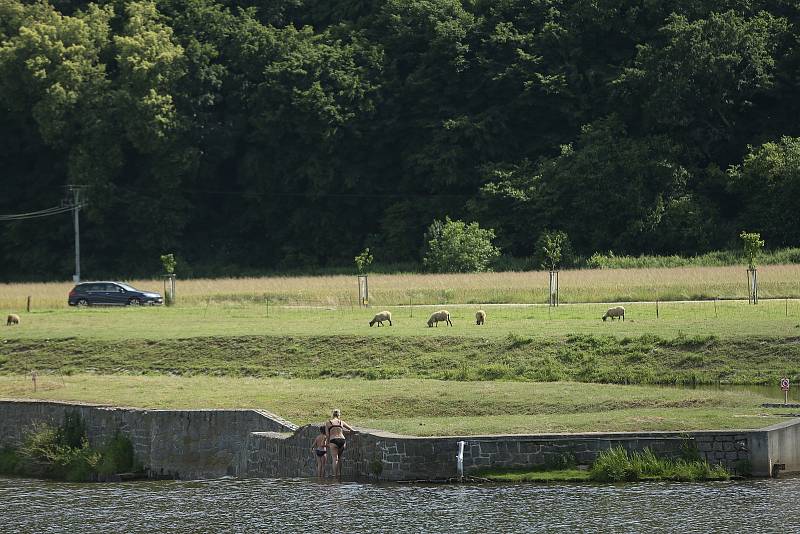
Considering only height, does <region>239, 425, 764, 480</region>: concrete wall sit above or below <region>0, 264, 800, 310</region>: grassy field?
below

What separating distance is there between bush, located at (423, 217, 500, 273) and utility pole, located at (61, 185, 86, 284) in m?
19.5

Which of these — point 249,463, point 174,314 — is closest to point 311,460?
point 249,463

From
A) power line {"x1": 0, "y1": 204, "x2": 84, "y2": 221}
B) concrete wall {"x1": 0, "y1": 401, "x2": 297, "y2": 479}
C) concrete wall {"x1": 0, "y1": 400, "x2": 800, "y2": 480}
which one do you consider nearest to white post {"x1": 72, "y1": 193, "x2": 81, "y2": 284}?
power line {"x1": 0, "y1": 204, "x2": 84, "y2": 221}

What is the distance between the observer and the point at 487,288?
2371 inches

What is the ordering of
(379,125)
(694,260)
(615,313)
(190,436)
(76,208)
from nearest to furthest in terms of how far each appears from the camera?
(190,436) → (615,313) → (694,260) → (76,208) → (379,125)

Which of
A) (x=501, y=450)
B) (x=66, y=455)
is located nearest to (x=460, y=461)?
(x=501, y=450)

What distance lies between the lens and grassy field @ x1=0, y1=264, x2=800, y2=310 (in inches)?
2156

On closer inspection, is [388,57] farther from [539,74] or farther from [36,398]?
[36,398]

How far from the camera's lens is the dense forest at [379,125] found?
77938 millimetres

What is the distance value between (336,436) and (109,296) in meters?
41.2

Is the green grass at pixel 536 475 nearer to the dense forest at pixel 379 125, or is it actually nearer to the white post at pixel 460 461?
the white post at pixel 460 461

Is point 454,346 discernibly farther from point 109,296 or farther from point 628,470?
point 109,296

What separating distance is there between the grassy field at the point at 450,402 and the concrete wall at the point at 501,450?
0.89 metres

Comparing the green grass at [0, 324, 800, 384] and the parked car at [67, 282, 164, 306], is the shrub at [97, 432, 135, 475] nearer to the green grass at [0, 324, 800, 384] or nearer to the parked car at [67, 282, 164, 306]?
the green grass at [0, 324, 800, 384]
